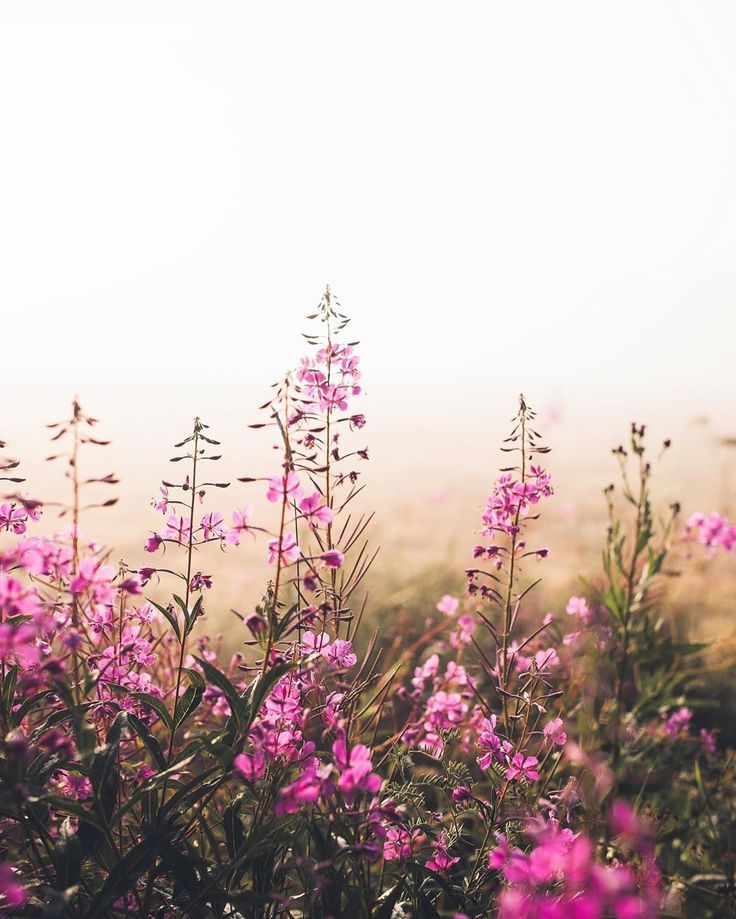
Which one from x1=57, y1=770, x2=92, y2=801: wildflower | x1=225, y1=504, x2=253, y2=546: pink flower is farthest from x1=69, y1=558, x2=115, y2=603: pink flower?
x1=57, y1=770, x2=92, y2=801: wildflower

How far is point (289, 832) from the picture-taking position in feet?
3.96

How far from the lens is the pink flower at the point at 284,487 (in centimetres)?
118

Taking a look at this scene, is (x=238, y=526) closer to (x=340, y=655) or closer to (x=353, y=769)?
(x=340, y=655)

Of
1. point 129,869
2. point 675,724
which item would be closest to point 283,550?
point 129,869

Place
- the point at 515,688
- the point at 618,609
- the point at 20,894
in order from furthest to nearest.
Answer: the point at 618,609 < the point at 515,688 < the point at 20,894

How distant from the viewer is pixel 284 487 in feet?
3.87

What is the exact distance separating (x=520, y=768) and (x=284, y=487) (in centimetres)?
71

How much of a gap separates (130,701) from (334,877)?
19.0 inches

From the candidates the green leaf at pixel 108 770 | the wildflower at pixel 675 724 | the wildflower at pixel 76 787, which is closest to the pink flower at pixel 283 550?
the green leaf at pixel 108 770

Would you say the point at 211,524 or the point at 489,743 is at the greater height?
the point at 211,524

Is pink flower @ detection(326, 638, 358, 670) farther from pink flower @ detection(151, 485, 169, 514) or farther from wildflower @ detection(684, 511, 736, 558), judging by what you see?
wildflower @ detection(684, 511, 736, 558)

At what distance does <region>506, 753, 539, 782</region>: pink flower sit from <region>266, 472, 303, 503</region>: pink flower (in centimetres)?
65

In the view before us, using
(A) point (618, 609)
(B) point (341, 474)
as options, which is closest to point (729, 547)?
(A) point (618, 609)

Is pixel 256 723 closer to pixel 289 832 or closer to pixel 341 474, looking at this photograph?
→ pixel 289 832
